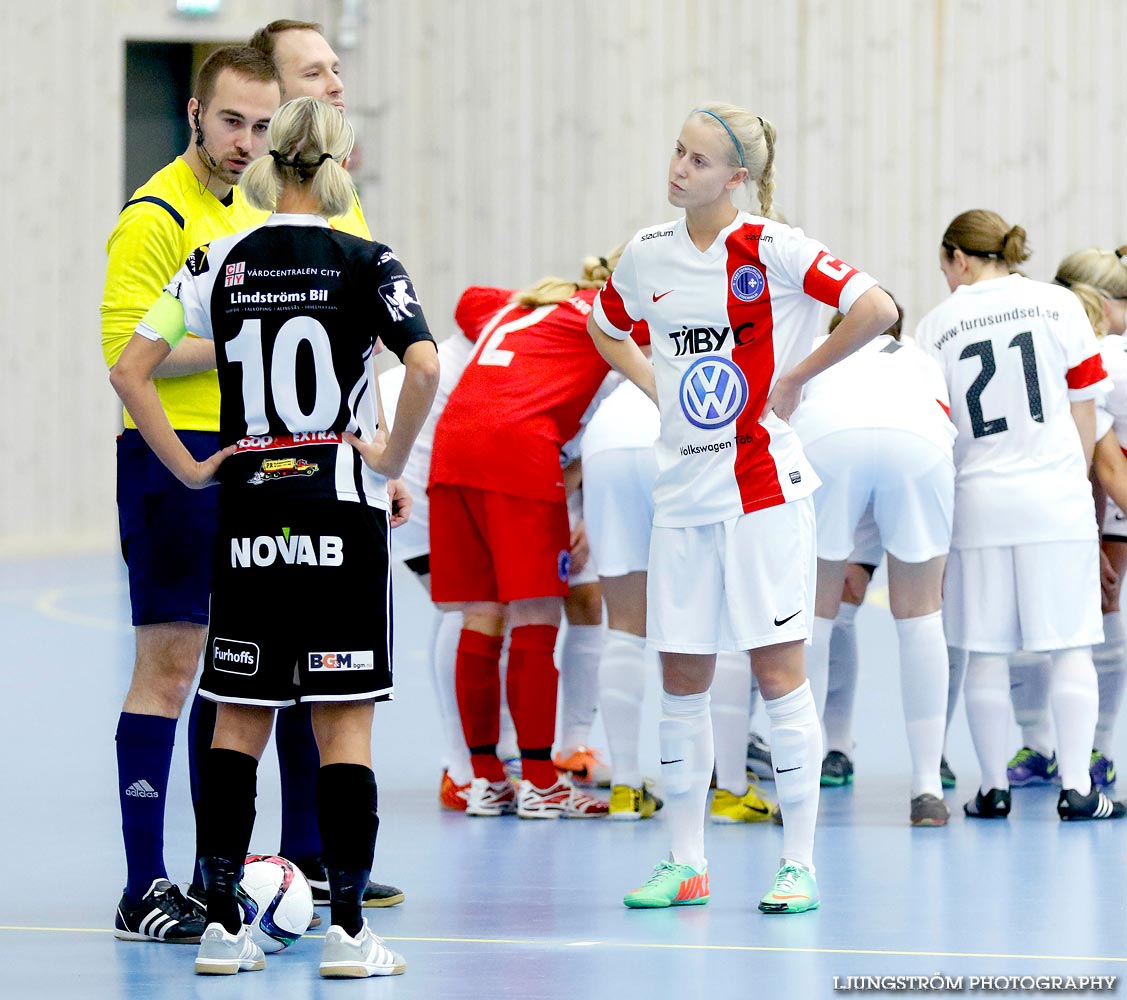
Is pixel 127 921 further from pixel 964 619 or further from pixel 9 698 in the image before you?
pixel 9 698

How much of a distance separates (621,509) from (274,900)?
1.88 metres

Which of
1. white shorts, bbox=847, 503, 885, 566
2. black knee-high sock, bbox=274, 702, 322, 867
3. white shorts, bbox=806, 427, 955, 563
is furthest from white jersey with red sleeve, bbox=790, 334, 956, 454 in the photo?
black knee-high sock, bbox=274, 702, 322, 867

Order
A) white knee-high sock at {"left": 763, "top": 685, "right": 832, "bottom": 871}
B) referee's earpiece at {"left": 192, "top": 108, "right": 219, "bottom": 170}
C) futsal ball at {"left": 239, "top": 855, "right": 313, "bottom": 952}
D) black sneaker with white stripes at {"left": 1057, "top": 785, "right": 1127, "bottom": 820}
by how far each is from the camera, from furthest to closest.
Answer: black sneaker with white stripes at {"left": 1057, "top": 785, "right": 1127, "bottom": 820}
white knee-high sock at {"left": 763, "top": 685, "right": 832, "bottom": 871}
referee's earpiece at {"left": 192, "top": 108, "right": 219, "bottom": 170}
futsal ball at {"left": 239, "top": 855, "right": 313, "bottom": 952}

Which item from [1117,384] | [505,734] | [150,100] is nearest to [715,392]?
[1117,384]

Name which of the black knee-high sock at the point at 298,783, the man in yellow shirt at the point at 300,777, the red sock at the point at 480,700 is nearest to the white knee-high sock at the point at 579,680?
the red sock at the point at 480,700

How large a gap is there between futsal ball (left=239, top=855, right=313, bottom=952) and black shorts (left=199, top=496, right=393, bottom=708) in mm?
419

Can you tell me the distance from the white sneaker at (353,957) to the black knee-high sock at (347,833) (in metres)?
0.02

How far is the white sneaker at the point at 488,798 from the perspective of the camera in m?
5.05

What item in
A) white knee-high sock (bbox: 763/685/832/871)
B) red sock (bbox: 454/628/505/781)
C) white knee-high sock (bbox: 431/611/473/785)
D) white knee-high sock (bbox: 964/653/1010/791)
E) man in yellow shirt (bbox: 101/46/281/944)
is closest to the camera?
man in yellow shirt (bbox: 101/46/281/944)

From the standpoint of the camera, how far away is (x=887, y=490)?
16.0 ft

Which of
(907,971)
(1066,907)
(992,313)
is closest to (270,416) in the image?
(907,971)

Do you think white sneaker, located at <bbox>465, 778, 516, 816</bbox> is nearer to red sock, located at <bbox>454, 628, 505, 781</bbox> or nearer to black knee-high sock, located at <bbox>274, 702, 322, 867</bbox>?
red sock, located at <bbox>454, 628, 505, 781</bbox>

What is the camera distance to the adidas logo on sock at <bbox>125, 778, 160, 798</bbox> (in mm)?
3607

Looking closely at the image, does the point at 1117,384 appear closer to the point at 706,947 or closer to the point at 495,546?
the point at 495,546
